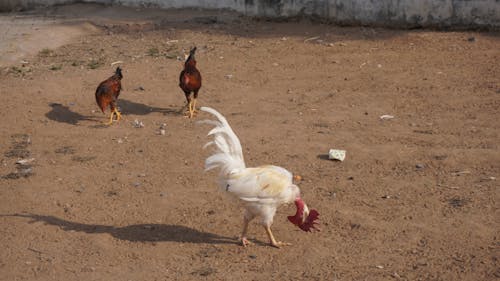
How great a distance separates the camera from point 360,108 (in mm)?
9156

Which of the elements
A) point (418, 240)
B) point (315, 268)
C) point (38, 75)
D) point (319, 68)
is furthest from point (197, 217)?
point (38, 75)

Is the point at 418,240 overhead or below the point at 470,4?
below

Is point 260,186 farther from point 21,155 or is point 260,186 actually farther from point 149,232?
point 21,155

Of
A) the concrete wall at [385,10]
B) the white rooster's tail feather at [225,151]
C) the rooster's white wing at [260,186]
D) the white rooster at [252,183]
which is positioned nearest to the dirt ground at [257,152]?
the concrete wall at [385,10]

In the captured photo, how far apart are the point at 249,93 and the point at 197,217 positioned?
375cm

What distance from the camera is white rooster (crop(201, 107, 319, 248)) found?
5.65 meters

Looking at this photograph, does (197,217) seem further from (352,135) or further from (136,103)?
(136,103)

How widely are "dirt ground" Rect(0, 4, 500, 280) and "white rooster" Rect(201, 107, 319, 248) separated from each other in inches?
13.5

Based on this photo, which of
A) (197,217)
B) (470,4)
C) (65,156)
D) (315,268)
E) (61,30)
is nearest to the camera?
(315,268)

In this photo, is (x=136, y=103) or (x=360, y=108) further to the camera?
(x=136, y=103)

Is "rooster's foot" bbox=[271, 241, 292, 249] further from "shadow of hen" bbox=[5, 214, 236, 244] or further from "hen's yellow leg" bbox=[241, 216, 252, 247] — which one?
"shadow of hen" bbox=[5, 214, 236, 244]

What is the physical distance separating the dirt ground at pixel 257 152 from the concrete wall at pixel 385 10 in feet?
0.80

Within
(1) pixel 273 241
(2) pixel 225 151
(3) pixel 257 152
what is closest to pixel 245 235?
(1) pixel 273 241

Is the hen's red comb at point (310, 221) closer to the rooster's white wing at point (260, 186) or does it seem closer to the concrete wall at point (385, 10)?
the rooster's white wing at point (260, 186)
